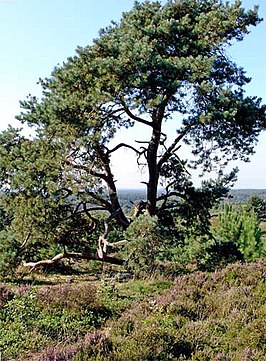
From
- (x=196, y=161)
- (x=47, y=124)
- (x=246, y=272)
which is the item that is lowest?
(x=246, y=272)

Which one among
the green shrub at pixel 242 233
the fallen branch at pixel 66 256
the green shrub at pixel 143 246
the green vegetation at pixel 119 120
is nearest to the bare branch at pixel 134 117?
the green vegetation at pixel 119 120

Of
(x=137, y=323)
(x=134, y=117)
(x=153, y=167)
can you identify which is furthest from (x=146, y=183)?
(x=137, y=323)

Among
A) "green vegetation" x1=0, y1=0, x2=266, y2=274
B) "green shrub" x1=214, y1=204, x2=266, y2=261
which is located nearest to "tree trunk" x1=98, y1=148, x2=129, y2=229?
"green vegetation" x1=0, y1=0, x2=266, y2=274

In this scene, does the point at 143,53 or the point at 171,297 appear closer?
the point at 171,297

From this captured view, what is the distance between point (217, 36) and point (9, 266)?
25.2ft

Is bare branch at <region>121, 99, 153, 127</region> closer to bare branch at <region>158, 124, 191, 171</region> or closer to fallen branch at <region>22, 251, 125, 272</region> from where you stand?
bare branch at <region>158, 124, 191, 171</region>

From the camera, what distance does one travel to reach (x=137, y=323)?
A: 189 inches

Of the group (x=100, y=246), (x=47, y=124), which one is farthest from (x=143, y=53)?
(x=100, y=246)

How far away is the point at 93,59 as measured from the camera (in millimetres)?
10055

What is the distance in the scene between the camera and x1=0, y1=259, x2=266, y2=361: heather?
161 inches

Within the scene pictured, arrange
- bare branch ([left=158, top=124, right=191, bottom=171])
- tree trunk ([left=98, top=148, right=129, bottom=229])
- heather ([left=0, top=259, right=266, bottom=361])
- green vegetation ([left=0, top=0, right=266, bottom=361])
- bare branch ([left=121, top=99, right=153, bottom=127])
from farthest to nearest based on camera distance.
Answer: tree trunk ([left=98, top=148, right=129, bottom=229]), bare branch ([left=158, top=124, right=191, bottom=171]), bare branch ([left=121, top=99, right=153, bottom=127]), green vegetation ([left=0, top=0, right=266, bottom=361]), heather ([left=0, top=259, right=266, bottom=361])

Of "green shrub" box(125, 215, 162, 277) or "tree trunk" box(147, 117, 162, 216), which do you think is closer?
"green shrub" box(125, 215, 162, 277)

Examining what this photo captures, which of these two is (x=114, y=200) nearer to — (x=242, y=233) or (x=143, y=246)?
(x=143, y=246)

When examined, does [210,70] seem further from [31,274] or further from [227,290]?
[31,274]
